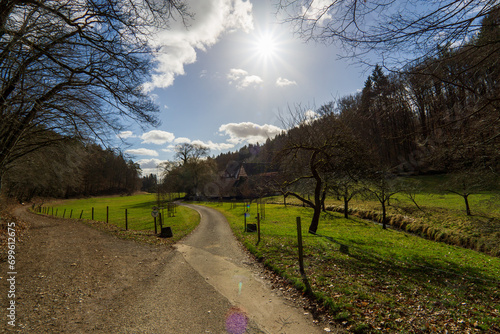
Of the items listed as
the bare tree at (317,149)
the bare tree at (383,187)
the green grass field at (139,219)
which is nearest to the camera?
the bare tree at (317,149)

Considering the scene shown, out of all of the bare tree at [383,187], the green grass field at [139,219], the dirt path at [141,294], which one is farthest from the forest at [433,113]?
the green grass field at [139,219]

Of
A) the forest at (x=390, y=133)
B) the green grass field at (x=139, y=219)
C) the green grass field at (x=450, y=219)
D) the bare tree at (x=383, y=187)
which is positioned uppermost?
the forest at (x=390, y=133)

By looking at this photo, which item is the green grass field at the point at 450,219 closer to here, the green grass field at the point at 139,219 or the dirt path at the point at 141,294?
the dirt path at the point at 141,294

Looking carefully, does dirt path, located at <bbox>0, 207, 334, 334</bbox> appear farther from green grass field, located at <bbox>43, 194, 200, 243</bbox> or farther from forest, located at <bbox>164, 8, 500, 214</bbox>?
forest, located at <bbox>164, 8, 500, 214</bbox>

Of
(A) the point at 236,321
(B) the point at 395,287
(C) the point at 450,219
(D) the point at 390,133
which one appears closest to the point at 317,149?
(D) the point at 390,133

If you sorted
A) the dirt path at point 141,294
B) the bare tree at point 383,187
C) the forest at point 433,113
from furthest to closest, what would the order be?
the bare tree at point 383,187 < the dirt path at point 141,294 < the forest at point 433,113

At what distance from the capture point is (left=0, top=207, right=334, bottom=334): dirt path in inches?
158

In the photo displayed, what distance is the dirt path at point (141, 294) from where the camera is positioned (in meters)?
4.01

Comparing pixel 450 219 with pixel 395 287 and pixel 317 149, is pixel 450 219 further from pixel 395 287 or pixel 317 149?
pixel 395 287

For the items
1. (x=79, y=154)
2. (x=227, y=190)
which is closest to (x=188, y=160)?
(x=227, y=190)

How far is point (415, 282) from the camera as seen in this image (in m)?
6.38

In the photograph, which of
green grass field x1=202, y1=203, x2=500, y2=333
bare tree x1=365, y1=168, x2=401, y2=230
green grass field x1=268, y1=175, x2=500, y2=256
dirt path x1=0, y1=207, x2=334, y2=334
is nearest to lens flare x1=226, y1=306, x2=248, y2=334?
dirt path x1=0, y1=207, x2=334, y2=334

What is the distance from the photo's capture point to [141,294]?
209 inches

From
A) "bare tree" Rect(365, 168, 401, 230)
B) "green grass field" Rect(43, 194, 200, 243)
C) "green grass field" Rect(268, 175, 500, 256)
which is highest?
"bare tree" Rect(365, 168, 401, 230)
